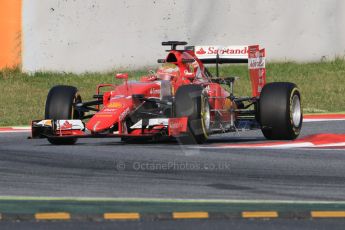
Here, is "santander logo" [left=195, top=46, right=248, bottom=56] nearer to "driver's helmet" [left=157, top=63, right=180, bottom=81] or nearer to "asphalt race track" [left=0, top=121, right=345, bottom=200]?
"driver's helmet" [left=157, top=63, right=180, bottom=81]

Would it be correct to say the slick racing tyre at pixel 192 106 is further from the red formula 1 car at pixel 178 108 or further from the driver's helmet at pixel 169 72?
the driver's helmet at pixel 169 72

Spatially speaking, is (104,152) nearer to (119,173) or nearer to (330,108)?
(119,173)

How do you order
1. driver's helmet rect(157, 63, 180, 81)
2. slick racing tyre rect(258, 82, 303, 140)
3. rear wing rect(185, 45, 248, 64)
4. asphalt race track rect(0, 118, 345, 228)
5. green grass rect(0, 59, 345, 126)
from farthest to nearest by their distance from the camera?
green grass rect(0, 59, 345, 126), rear wing rect(185, 45, 248, 64), driver's helmet rect(157, 63, 180, 81), slick racing tyre rect(258, 82, 303, 140), asphalt race track rect(0, 118, 345, 228)

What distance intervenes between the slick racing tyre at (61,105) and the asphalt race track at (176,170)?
8.9 inches

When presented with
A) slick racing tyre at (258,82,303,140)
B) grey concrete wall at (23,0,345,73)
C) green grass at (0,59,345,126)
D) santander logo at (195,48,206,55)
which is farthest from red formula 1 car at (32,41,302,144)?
grey concrete wall at (23,0,345,73)

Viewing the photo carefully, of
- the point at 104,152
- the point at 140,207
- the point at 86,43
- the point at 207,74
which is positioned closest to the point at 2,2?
the point at 86,43

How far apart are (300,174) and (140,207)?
8.02 feet

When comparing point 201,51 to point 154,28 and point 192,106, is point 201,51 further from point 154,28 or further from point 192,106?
point 154,28

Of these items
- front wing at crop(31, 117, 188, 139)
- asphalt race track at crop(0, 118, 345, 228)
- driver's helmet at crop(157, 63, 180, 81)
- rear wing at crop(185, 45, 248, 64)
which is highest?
rear wing at crop(185, 45, 248, 64)

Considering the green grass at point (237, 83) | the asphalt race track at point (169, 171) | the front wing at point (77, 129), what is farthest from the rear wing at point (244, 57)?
the green grass at point (237, 83)

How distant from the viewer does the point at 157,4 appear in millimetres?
19594

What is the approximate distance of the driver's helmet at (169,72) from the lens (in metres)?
12.6

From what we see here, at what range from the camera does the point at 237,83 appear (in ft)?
65.1

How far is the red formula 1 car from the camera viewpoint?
11.4 metres
